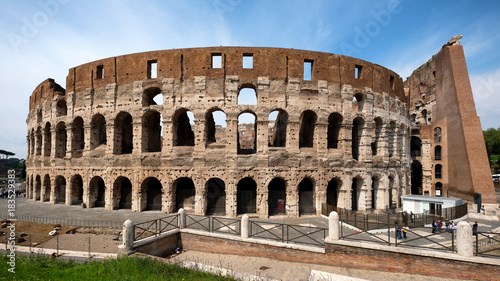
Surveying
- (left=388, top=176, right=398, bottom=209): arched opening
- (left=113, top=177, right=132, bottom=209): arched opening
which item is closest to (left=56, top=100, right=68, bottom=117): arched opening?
(left=113, top=177, right=132, bottom=209): arched opening

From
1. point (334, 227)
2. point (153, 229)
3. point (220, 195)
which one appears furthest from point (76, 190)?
point (334, 227)

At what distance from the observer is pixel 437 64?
26.9 metres

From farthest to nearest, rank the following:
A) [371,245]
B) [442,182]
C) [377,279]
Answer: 1. [442,182]
2. [371,245]
3. [377,279]

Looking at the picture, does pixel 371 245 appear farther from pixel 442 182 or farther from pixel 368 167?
pixel 442 182

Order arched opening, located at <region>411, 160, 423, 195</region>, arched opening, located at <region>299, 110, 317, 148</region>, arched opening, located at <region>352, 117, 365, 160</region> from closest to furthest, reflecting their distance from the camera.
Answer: arched opening, located at <region>352, 117, 365, 160</region>
arched opening, located at <region>299, 110, 317, 148</region>
arched opening, located at <region>411, 160, 423, 195</region>

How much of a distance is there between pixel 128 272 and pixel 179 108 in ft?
39.1

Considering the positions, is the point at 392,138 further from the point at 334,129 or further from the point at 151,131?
the point at 151,131

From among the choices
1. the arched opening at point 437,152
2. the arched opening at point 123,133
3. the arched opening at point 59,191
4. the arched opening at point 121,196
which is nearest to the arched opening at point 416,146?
the arched opening at point 437,152

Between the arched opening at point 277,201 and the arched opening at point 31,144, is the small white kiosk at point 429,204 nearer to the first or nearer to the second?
the arched opening at point 277,201

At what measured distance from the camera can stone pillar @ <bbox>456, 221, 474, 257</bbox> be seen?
26.4 ft

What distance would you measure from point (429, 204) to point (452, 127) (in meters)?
13.0

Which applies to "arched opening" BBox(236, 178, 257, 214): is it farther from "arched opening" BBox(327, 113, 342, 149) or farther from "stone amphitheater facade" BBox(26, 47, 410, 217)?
"arched opening" BBox(327, 113, 342, 149)

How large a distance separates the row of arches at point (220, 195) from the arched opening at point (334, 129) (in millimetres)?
2986

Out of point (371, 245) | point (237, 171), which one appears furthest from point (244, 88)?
point (371, 245)
